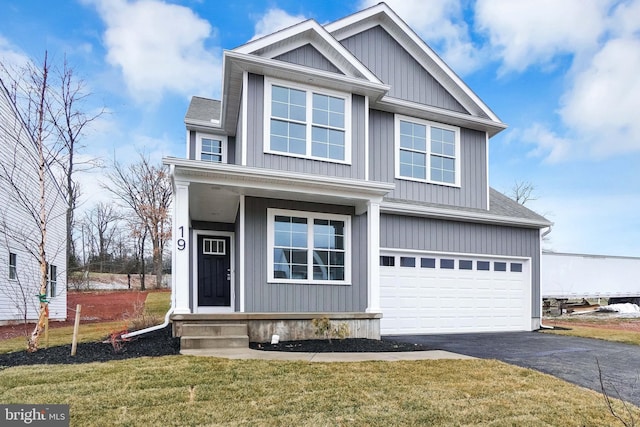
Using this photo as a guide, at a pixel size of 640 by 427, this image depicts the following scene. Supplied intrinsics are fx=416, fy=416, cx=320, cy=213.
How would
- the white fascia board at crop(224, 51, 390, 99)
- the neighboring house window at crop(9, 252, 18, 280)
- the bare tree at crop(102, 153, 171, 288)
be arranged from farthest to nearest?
the bare tree at crop(102, 153, 171, 288) < the neighboring house window at crop(9, 252, 18, 280) < the white fascia board at crop(224, 51, 390, 99)

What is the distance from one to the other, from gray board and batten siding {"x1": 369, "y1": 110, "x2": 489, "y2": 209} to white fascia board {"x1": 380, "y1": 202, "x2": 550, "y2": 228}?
0.50 meters

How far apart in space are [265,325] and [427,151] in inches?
254

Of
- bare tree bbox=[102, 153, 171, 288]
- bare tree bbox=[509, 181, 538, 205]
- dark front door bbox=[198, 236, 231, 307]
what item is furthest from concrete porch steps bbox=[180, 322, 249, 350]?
bare tree bbox=[509, 181, 538, 205]

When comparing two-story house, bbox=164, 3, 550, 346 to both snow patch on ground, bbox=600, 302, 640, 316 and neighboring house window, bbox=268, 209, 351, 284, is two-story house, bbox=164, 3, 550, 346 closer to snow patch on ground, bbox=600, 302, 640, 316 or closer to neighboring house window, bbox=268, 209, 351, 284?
neighboring house window, bbox=268, 209, 351, 284

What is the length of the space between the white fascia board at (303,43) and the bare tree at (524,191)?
28.3 meters

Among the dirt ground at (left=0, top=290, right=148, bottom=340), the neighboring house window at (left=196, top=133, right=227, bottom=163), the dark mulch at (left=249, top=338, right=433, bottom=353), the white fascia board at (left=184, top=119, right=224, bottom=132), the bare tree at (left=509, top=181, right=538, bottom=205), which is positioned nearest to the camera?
the dark mulch at (left=249, top=338, right=433, bottom=353)

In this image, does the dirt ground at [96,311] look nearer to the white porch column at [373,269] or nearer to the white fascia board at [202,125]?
the white fascia board at [202,125]

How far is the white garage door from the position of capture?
33.3ft

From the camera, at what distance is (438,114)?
433 inches

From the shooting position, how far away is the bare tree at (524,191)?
33.5m

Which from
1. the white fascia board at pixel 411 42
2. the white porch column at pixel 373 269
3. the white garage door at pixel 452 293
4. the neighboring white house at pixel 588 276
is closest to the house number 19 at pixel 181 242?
the white porch column at pixel 373 269

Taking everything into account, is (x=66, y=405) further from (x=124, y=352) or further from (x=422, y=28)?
(x=422, y=28)

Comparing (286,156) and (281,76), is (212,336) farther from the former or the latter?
(281,76)

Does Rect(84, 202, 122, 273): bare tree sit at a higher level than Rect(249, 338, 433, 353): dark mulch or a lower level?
higher
